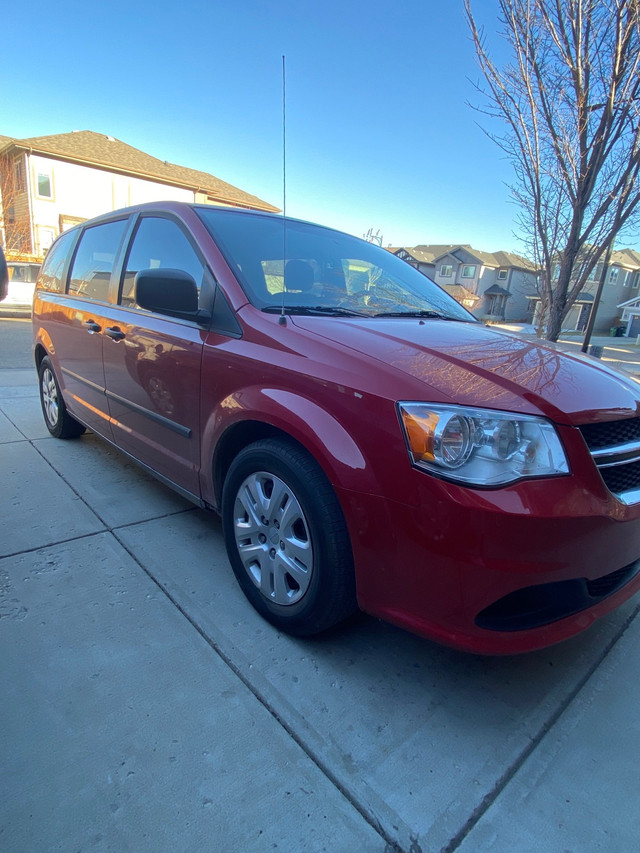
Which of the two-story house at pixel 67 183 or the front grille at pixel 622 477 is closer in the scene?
the front grille at pixel 622 477

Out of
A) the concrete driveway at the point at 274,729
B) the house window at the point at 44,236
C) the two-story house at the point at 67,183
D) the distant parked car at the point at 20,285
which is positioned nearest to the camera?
the concrete driveway at the point at 274,729

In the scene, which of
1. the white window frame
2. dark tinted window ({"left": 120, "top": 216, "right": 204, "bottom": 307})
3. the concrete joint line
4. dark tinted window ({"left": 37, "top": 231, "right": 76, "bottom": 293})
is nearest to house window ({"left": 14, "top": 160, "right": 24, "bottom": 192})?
the white window frame

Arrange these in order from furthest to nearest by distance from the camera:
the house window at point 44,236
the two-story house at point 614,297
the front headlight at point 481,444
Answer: the two-story house at point 614,297 → the house window at point 44,236 → the front headlight at point 481,444

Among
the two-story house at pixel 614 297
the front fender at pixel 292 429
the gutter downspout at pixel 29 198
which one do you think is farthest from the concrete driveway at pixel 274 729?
the two-story house at pixel 614 297

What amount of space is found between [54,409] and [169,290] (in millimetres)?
2690

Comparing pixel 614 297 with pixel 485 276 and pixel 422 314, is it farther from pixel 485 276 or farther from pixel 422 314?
pixel 422 314

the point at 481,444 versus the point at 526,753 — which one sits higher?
the point at 481,444

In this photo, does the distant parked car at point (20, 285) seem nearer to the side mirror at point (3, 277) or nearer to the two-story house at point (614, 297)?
the side mirror at point (3, 277)

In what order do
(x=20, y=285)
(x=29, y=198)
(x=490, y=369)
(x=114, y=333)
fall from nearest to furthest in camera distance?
(x=490, y=369) → (x=114, y=333) → (x=20, y=285) → (x=29, y=198)

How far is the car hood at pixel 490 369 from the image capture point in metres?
1.57

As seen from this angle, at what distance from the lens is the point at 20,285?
16.2m

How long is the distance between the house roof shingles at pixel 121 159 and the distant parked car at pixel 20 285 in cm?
1170

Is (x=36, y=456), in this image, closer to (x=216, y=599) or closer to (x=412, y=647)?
(x=216, y=599)

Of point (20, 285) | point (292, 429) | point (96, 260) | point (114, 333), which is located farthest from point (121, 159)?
Answer: point (292, 429)
